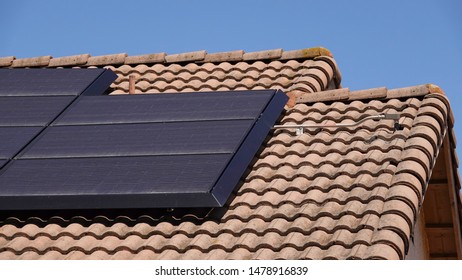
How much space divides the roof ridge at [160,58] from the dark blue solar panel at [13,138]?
3.56 metres

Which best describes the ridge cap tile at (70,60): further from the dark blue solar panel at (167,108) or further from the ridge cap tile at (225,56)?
the dark blue solar panel at (167,108)

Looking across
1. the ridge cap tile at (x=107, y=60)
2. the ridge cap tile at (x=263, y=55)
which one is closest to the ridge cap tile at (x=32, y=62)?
the ridge cap tile at (x=107, y=60)

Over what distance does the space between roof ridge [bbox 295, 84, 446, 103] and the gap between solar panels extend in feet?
1.93

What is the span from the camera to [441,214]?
15.9 meters

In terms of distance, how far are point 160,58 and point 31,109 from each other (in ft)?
10.7

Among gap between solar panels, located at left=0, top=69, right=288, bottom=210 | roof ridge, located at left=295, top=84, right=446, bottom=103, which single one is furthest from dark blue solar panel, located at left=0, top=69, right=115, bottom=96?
roof ridge, located at left=295, top=84, right=446, bottom=103

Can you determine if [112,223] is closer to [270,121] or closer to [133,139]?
[133,139]

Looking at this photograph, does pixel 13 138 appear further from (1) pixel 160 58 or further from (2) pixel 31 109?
(1) pixel 160 58

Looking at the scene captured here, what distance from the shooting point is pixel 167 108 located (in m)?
14.4

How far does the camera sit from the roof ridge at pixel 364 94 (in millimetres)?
14945

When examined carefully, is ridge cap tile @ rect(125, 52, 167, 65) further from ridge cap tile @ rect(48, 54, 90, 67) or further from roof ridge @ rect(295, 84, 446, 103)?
roof ridge @ rect(295, 84, 446, 103)

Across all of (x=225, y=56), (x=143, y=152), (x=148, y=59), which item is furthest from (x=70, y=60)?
(x=143, y=152)
